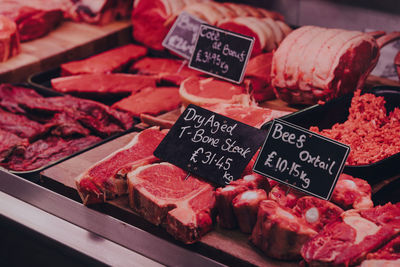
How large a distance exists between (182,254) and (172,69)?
202 centimetres

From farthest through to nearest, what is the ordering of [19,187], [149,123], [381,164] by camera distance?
[149,123] < [19,187] < [381,164]

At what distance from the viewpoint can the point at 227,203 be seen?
1818 mm

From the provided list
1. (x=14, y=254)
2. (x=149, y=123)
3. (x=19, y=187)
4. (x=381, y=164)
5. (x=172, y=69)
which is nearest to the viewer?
(x=381, y=164)

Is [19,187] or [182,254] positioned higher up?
[182,254]

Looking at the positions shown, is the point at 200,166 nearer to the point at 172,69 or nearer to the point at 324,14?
the point at 172,69

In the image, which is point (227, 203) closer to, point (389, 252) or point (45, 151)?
point (389, 252)

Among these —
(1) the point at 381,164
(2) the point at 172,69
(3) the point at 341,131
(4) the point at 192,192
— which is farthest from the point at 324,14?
(4) the point at 192,192

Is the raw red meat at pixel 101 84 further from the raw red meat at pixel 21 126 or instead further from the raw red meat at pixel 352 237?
the raw red meat at pixel 352 237

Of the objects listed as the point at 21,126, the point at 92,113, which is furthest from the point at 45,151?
the point at 92,113

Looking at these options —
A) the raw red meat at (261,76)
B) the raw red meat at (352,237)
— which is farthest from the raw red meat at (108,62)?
the raw red meat at (352,237)

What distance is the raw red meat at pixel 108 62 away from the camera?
3.57m

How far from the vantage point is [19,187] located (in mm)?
2244

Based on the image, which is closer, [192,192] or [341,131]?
[192,192]

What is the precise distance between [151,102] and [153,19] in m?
0.98
